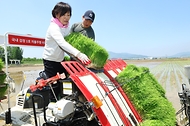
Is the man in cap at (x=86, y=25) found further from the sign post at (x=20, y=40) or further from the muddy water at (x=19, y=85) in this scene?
the muddy water at (x=19, y=85)

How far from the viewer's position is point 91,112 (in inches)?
103

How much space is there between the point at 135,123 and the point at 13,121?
2.06 m

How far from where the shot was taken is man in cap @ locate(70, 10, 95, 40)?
3443mm

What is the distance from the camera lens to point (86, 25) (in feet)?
11.6

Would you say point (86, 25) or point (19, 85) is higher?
point (86, 25)

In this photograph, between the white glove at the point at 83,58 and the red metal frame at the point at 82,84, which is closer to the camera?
the red metal frame at the point at 82,84

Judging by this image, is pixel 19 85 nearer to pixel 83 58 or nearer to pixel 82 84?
pixel 83 58

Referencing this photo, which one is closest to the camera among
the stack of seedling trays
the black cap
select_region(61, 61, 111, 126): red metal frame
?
select_region(61, 61, 111, 126): red metal frame

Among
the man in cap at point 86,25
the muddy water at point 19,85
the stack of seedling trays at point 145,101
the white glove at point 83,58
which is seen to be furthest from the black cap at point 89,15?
the muddy water at point 19,85

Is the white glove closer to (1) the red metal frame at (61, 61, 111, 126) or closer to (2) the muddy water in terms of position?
(1) the red metal frame at (61, 61, 111, 126)

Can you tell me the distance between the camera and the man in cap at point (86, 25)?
3.44 m

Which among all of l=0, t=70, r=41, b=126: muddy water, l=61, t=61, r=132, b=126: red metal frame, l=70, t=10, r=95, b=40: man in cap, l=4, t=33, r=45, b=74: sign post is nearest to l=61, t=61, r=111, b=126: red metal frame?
l=61, t=61, r=132, b=126: red metal frame

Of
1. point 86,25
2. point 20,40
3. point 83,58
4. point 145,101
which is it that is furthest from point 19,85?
point 145,101

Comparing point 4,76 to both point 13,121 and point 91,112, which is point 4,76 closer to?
point 13,121
